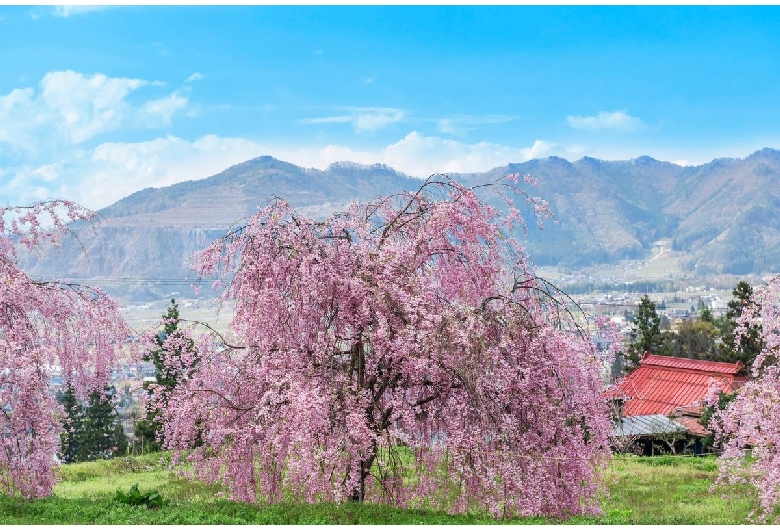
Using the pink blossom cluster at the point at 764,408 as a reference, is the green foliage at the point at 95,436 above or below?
below

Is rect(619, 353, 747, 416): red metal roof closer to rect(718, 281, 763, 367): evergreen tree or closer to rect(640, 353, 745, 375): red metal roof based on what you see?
rect(640, 353, 745, 375): red metal roof

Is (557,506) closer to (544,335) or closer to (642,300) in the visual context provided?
(544,335)

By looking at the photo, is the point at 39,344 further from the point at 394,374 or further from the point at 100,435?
the point at 100,435

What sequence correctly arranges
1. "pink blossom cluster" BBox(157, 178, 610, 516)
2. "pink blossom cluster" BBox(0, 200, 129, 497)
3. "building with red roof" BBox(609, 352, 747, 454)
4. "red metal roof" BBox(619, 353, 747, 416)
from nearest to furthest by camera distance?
"pink blossom cluster" BBox(0, 200, 129, 497) → "pink blossom cluster" BBox(157, 178, 610, 516) → "building with red roof" BBox(609, 352, 747, 454) → "red metal roof" BBox(619, 353, 747, 416)

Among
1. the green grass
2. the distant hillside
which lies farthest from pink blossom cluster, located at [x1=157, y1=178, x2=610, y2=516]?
the distant hillside

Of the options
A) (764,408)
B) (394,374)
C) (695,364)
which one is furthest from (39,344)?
(695,364)

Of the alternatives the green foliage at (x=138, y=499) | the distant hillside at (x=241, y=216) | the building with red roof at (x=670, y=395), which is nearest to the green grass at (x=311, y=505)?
the green foliage at (x=138, y=499)

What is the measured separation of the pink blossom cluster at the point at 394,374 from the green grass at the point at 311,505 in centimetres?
38

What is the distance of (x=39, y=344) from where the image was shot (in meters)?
10.1

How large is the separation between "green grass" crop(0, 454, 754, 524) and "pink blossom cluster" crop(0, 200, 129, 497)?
71 cm

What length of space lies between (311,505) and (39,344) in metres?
4.15

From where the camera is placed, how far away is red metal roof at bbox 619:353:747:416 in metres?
28.5

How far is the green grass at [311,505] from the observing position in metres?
10.1

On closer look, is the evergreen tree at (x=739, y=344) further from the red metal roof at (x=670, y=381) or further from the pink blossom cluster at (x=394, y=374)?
the pink blossom cluster at (x=394, y=374)
